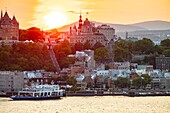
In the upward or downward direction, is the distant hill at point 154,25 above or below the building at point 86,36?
above

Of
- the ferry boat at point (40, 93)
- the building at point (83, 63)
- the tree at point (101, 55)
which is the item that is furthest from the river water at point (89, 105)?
the tree at point (101, 55)

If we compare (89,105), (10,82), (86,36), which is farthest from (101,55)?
(89,105)

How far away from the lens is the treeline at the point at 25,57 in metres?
39.8

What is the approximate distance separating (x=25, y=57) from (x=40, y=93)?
9.51m

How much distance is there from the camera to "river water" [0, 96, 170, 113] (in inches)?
986

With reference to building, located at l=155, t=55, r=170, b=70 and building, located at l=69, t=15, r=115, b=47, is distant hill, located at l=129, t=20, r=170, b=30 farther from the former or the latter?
building, located at l=155, t=55, r=170, b=70

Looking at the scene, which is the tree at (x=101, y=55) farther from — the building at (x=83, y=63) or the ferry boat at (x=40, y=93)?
the ferry boat at (x=40, y=93)

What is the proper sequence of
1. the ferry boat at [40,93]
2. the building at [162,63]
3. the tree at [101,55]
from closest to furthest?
the ferry boat at [40,93], the building at [162,63], the tree at [101,55]

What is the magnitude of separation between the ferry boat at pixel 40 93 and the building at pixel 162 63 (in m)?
Answer: 14.3

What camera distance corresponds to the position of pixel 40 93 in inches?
1251

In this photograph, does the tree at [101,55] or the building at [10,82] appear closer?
the building at [10,82]

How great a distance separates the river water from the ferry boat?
0.49 m

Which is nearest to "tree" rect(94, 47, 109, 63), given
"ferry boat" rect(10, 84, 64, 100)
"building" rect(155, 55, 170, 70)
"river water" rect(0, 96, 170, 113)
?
"building" rect(155, 55, 170, 70)

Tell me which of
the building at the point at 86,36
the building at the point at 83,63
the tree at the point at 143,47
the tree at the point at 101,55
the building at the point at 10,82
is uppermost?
the building at the point at 86,36
